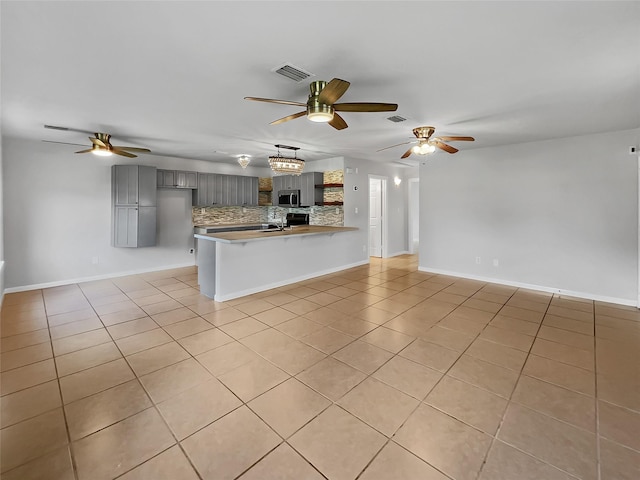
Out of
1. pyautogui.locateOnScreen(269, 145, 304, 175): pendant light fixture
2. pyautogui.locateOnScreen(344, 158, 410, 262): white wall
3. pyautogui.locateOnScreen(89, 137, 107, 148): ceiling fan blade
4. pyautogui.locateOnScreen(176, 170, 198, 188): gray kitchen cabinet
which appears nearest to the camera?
pyautogui.locateOnScreen(89, 137, 107, 148): ceiling fan blade

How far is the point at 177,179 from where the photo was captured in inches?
253

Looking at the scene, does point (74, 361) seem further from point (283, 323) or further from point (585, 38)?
point (585, 38)

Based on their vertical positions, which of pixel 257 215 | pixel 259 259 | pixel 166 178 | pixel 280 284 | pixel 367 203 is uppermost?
pixel 166 178

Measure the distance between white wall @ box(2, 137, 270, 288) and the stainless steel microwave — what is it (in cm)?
277

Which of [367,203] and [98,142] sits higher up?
[98,142]

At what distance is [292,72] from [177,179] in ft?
16.5

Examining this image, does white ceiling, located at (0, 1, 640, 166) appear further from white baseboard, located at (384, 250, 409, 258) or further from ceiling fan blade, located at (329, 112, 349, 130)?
white baseboard, located at (384, 250, 409, 258)

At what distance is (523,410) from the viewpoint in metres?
2.00

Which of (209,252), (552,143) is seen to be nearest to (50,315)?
(209,252)

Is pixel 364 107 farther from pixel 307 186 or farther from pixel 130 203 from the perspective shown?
pixel 130 203

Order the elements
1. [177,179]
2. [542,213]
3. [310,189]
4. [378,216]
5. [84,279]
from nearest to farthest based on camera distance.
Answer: [542,213], [84,279], [177,179], [310,189], [378,216]

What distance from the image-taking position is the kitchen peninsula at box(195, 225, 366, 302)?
436 centimetres

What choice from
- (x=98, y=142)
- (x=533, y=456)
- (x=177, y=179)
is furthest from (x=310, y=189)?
(x=533, y=456)

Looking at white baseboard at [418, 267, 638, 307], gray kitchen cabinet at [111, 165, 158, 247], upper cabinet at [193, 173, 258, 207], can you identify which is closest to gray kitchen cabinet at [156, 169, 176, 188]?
gray kitchen cabinet at [111, 165, 158, 247]
